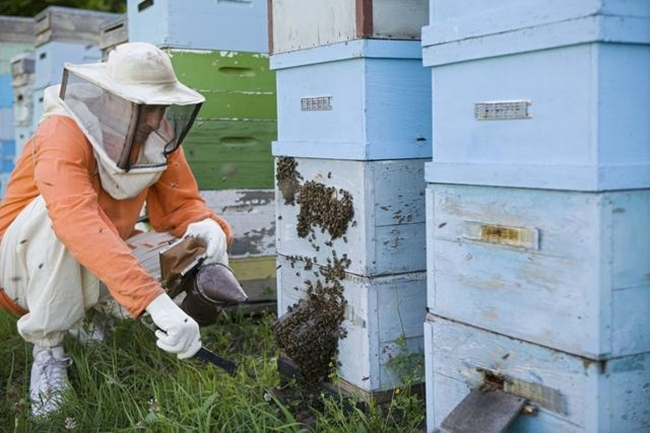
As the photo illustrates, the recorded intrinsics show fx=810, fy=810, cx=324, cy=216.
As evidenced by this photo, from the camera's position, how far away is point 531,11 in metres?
2.03

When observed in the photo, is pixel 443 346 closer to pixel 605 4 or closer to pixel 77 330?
pixel 605 4

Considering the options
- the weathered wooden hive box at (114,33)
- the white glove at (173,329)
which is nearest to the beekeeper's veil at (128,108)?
the white glove at (173,329)

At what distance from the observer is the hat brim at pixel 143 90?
10.0ft

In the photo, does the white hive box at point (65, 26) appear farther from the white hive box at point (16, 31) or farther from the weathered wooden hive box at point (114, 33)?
the white hive box at point (16, 31)

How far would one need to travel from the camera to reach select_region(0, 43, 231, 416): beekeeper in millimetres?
2920

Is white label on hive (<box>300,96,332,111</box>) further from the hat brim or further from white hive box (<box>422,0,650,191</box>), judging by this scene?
white hive box (<box>422,0,650,191</box>)

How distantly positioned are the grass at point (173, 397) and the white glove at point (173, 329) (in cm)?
14

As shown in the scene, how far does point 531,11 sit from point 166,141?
179 centimetres

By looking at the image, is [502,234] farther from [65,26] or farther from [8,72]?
[8,72]

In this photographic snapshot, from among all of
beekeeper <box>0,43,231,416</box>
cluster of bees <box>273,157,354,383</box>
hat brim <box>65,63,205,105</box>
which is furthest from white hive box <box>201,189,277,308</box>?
cluster of bees <box>273,157,354,383</box>

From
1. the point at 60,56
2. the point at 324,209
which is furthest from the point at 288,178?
the point at 60,56

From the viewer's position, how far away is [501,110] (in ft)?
7.02

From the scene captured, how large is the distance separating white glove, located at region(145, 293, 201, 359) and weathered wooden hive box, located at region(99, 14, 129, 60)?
237 centimetres

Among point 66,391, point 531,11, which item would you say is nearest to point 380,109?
point 531,11
